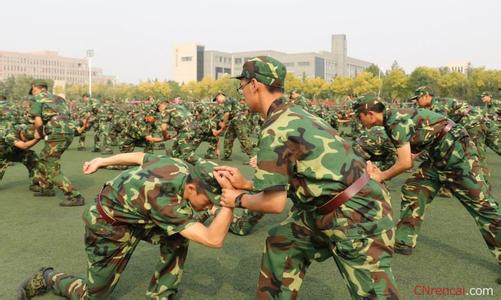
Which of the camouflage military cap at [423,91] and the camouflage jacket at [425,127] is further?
the camouflage military cap at [423,91]

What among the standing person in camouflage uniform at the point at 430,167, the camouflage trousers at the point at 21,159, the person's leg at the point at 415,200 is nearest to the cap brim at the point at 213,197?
the standing person in camouflage uniform at the point at 430,167

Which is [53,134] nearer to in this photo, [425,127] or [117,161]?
[117,161]

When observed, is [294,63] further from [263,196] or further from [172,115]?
[263,196]

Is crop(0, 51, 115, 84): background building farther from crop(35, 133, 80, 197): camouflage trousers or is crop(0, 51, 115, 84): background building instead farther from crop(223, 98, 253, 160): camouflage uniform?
crop(35, 133, 80, 197): camouflage trousers

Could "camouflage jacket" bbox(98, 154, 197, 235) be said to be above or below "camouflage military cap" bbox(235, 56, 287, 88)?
below

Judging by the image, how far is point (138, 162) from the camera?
3.42 m

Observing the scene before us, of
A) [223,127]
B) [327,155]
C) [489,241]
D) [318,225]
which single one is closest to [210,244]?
[318,225]

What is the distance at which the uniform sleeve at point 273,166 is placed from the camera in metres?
→ 2.52

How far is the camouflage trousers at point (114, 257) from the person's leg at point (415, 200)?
2.96 metres

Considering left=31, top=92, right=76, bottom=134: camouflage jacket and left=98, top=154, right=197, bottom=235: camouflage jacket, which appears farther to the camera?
left=31, top=92, right=76, bottom=134: camouflage jacket

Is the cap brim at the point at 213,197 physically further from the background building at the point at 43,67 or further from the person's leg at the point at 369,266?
the background building at the point at 43,67

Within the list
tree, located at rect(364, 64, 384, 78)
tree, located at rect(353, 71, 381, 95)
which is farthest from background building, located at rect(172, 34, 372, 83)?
tree, located at rect(353, 71, 381, 95)

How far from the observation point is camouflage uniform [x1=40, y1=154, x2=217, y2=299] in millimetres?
2971

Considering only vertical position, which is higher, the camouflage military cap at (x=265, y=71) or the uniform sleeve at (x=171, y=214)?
the camouflage military cap at (x=265, y=71)
